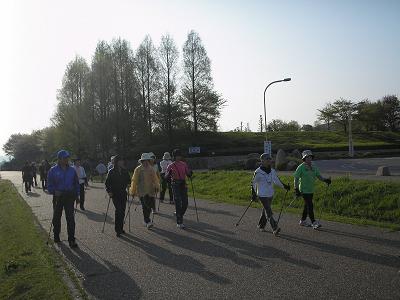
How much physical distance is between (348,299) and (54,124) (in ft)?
208

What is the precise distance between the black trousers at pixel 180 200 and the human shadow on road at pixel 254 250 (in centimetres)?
94

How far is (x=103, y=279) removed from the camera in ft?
23.6

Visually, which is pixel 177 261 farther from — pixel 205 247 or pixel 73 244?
pixel 73 244

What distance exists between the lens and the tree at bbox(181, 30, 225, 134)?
60219mm

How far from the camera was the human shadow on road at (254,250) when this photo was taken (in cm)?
768

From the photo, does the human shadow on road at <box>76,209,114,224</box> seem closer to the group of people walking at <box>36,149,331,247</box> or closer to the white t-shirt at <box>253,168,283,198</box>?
the group of people walking at <box>36,149,331,247</box>

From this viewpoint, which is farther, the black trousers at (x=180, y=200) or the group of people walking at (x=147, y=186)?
the black trousers at (x=180, y=200)

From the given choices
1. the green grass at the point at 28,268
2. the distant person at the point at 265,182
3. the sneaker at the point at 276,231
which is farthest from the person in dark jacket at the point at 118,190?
the sneaker at the point at 276,231

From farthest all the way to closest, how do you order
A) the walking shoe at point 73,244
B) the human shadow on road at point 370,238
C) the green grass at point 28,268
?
the walking shoe at point 73,244 < the human shadow on road at point 370,238 < the green grass at point 28,268

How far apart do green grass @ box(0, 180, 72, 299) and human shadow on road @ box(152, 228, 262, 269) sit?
248 centimetres

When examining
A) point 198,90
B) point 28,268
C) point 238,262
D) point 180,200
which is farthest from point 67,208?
point 198,90

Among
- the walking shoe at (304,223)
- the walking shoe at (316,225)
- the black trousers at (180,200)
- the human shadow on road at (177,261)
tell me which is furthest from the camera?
the black trousers at (180,200)

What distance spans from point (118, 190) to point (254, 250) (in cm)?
384

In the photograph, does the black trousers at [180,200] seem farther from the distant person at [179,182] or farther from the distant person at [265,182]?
the distant person at [265,182]
